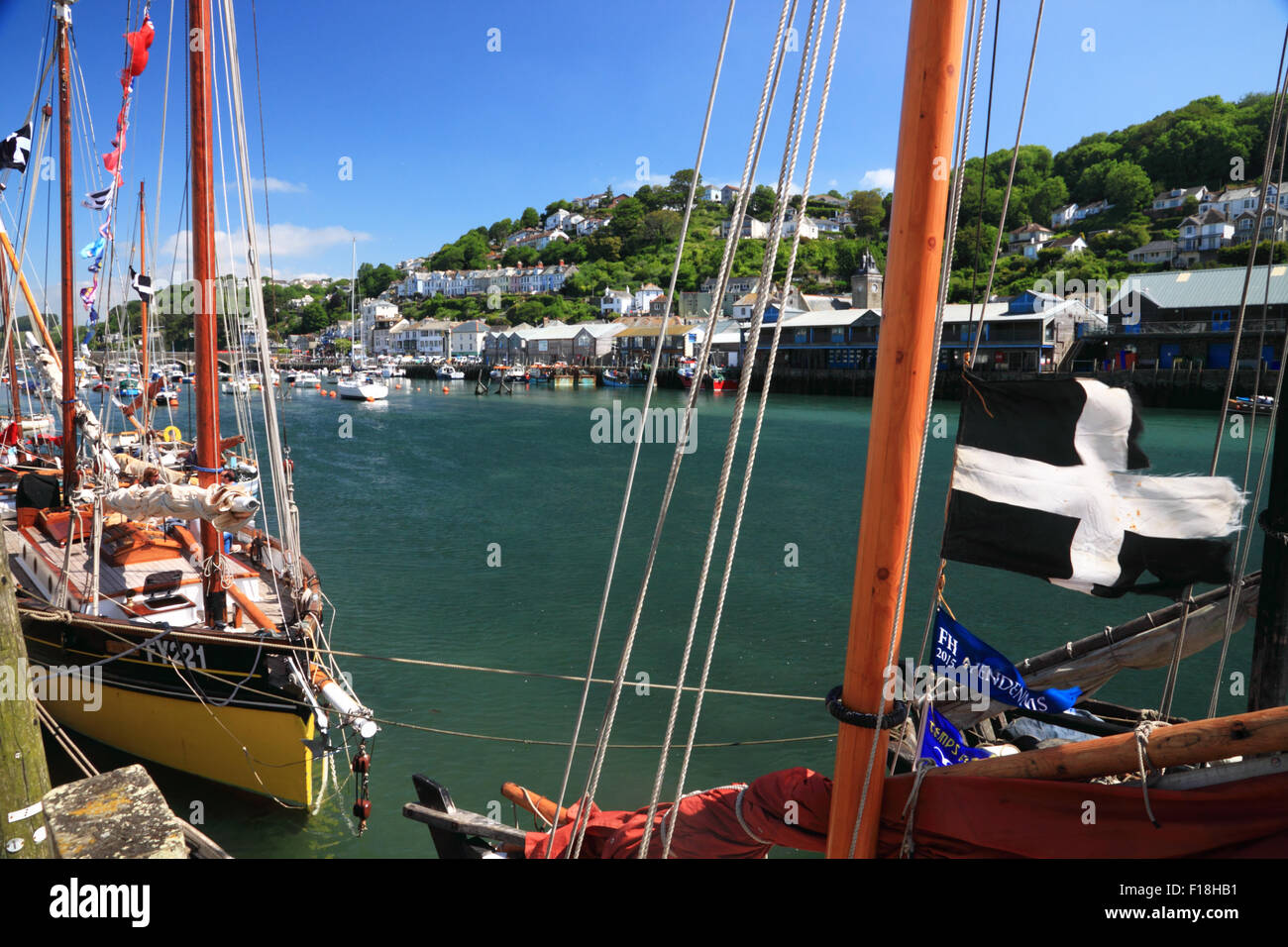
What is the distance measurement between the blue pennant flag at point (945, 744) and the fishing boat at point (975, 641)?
0.05 metres

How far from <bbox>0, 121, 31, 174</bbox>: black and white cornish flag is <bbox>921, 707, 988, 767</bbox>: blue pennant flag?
46.9ft

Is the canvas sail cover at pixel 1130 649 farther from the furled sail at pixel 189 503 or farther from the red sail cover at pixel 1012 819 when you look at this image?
the furled sail at pixel 189 503

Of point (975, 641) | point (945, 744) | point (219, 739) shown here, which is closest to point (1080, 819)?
point (975, 641)

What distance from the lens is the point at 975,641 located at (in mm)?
4445

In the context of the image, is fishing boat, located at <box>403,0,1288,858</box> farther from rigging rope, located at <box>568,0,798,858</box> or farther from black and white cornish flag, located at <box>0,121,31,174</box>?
black and white cornish flag, located at <box>0,121,31,174</box>

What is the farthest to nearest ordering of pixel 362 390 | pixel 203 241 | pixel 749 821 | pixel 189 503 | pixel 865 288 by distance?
pixel 865 288 → pixel 362 390 → pixel 203 241 → pixel 189 503 → pixel 749 821

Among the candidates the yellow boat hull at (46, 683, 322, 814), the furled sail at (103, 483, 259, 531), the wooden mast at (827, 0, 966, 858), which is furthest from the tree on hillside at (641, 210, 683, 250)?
the wooden mast at (827, 0, 966, 858)

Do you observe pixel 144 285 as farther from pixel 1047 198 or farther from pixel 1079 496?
pixel 1047 198

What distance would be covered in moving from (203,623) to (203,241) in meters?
4.98

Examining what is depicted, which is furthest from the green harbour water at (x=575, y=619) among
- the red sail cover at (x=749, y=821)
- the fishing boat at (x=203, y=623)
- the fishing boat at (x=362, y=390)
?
the fishing boat at (x=362, y=390)

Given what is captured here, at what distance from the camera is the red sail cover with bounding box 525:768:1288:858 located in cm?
295
